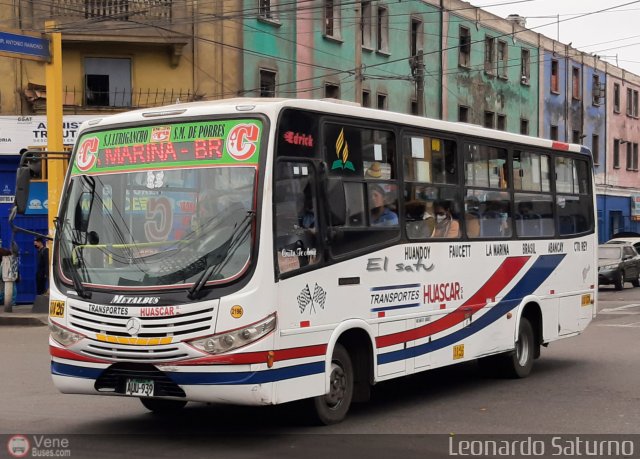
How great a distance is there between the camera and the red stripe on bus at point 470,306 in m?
10.9

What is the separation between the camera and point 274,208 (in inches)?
360

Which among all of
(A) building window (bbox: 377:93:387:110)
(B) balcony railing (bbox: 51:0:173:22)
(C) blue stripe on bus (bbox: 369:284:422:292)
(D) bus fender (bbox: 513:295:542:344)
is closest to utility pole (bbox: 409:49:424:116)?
(A) building window (bbox: 377:93:387:110)

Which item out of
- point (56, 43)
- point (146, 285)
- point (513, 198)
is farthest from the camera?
point (56, 43)

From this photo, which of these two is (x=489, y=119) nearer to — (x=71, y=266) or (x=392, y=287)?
(x=392, y=287)

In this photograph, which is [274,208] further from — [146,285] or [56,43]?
[56,43]

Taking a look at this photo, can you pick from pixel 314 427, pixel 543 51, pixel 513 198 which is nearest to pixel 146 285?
pixel 314 427

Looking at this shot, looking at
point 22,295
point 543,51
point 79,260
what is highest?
point 543,51

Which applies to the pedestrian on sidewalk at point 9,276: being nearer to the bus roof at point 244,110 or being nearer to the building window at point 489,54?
the bus roof at point 244,110

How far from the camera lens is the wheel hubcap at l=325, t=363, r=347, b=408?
392 inches

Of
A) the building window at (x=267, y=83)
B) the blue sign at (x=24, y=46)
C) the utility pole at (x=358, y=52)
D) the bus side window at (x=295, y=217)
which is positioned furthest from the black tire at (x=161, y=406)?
the utility pole at (x=358, y=52)

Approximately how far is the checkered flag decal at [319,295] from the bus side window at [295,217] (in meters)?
0.23

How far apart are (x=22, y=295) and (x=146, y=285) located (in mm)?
19611

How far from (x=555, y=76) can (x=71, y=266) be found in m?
44.0

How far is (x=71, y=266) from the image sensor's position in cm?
970
